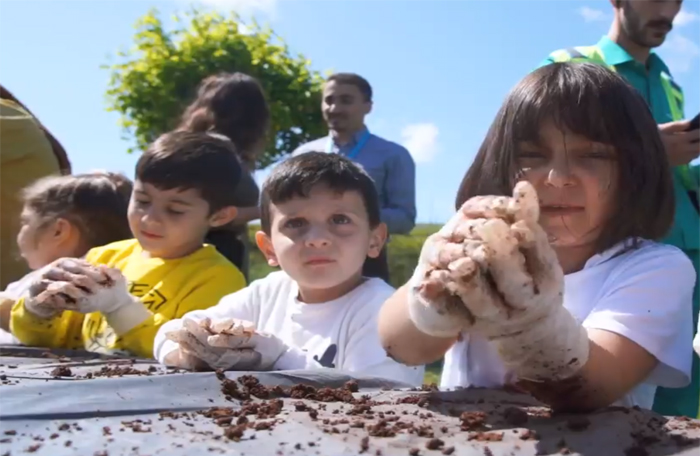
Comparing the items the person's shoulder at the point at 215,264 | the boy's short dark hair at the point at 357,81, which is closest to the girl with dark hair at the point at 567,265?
the person's shoulder at the point at 215,264

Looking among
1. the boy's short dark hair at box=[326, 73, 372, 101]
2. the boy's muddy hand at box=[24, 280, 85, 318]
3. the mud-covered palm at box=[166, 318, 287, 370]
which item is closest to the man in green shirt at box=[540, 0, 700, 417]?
the mud-covered palm at box=[166, 318, 287, 370]

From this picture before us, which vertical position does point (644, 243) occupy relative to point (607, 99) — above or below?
below

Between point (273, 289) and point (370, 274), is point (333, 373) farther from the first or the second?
point (370, 274)

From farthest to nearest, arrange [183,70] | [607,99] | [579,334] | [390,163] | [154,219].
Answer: [183,70] < [390,163] < [154,219] < [607,99] < [579,334]

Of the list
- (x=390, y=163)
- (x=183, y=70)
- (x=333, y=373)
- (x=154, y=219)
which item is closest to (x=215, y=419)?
(x=333, y=373)

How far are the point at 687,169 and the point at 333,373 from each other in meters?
1.71

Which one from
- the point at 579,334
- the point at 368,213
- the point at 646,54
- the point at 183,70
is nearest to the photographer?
the point at 579,334

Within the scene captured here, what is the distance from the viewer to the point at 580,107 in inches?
58.3

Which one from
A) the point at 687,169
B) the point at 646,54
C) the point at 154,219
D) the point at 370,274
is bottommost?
the point at 370,274

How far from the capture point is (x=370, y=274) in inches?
125

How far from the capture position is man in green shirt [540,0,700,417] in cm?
267

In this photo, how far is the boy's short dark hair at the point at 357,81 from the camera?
→ 4.67 meters

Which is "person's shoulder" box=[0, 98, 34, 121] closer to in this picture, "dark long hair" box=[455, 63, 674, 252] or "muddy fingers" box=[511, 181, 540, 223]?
"dark long hair" box=[455, 63, 674, 252]

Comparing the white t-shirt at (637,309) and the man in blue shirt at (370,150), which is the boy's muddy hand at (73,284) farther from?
the man in blue shirt at (370,150)
